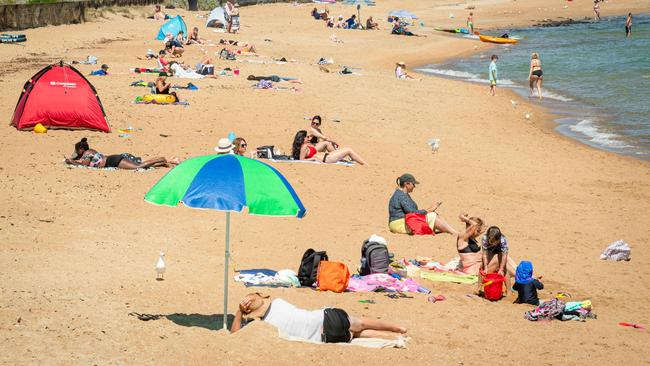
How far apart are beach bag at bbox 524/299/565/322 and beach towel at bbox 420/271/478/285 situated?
1424 mm

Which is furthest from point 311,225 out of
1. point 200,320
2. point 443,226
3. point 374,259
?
point 200,320

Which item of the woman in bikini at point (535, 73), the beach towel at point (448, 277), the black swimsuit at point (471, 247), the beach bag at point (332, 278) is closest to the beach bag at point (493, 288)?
the beach towel at point (448, 277)

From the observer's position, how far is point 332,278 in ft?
34.6

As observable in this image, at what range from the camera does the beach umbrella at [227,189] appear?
8.36 m

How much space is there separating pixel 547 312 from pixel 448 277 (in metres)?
1.72

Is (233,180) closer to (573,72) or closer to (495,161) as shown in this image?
(495,161)

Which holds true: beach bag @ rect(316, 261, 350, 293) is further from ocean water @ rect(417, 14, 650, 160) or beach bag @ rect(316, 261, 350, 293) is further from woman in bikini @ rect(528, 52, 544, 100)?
woman in bikini @ rect(528, 52, 544, 100)

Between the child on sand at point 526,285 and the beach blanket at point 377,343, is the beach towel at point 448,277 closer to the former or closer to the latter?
the child on sand at point 526,285

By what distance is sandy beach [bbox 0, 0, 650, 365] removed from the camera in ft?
28.2

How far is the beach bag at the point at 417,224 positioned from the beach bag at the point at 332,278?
3156 millimetres

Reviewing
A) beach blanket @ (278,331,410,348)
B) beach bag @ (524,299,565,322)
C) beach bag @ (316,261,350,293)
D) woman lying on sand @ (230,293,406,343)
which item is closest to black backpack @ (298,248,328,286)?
beach bag @ (316,261,350,293)

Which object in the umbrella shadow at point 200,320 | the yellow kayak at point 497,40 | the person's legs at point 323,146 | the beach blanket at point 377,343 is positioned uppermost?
the yellow kayak at point 497,40

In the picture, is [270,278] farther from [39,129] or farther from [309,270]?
[39,129]

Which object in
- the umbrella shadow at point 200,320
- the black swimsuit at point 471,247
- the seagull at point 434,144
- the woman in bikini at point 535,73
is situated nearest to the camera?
the umbrella shadow at point 200,320
